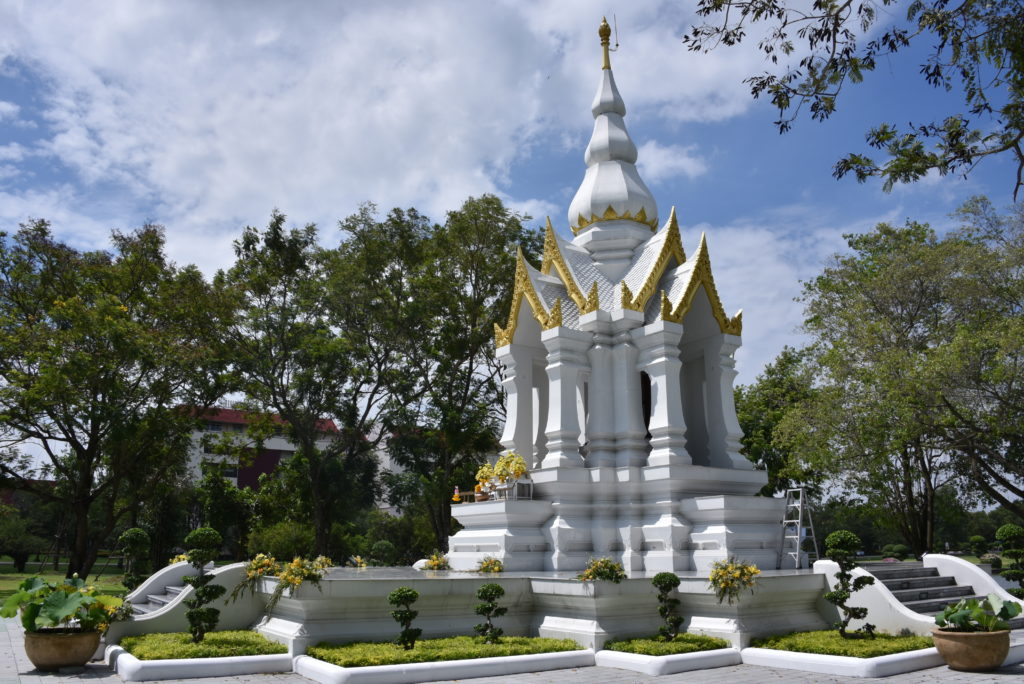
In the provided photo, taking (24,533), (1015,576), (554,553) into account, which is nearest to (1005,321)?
(1015,576)

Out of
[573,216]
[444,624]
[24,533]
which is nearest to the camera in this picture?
[444,624]

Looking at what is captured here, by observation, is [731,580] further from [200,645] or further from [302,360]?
[302,360]

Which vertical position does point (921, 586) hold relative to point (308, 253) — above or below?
below

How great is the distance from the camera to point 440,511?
28266mm

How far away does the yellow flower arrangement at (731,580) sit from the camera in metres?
10.7

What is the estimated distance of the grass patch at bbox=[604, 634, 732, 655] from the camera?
10.2 meters

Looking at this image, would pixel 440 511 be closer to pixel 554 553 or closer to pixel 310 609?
pixel 554 553

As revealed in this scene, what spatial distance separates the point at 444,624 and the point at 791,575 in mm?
5080

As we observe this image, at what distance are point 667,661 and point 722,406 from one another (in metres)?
6.46

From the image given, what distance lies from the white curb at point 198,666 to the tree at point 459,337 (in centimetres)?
1720

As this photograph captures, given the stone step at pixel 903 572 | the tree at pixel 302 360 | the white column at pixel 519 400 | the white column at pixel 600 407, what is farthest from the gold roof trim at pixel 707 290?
the tree at pixel 302 360

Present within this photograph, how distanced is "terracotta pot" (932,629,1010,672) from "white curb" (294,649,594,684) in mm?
4462

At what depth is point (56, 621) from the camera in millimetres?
9938

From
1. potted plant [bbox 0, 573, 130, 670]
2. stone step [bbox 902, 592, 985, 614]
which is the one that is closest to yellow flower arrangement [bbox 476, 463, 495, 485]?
potted plant [bbox 0, 573, 130, 670]
